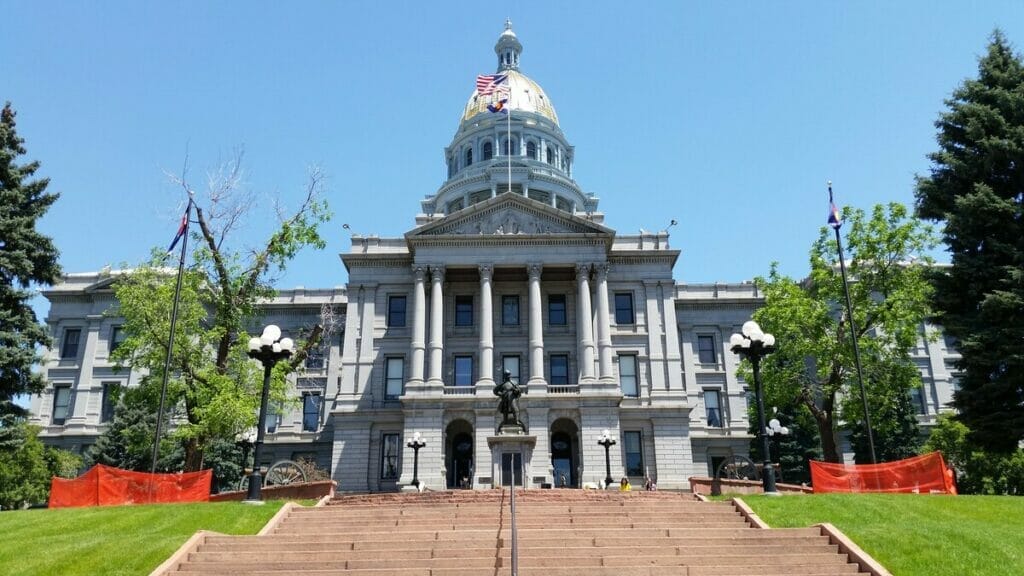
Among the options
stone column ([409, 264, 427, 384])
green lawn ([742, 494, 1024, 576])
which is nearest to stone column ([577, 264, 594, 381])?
stone column ([409, 264, 427, 384])

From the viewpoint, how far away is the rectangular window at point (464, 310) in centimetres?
4509

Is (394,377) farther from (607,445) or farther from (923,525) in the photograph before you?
(923,525)

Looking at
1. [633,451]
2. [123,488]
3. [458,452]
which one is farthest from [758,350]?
[458,452]

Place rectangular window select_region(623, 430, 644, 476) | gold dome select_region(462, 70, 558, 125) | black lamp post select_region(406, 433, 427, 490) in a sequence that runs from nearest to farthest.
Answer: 1. black lamp post select_region(406, 433, 427, 490)
2. rectangular window select_region(623, 430, 644, 476)
3. gold dome select_region(462, 70, 558, 125)

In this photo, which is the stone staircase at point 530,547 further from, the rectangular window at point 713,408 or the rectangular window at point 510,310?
the rectangular window at point 713,408

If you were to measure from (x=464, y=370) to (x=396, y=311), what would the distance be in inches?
225

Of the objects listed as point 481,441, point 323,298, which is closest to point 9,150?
point 481,441

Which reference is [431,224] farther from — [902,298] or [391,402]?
[902,298]

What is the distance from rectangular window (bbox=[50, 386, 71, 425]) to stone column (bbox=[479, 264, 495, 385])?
3204 centimetres

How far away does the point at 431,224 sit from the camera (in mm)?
43875

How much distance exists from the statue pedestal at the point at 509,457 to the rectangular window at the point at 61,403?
34568 millimetres

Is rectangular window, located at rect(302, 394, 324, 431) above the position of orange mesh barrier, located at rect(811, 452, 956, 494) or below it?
above

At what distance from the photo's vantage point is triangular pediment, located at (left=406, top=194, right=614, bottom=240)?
44.1 meters

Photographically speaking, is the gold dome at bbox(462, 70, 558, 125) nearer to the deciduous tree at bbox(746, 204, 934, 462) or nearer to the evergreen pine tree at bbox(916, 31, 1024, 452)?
the deciduous tree at bbox(746, 204, 934, 462)
